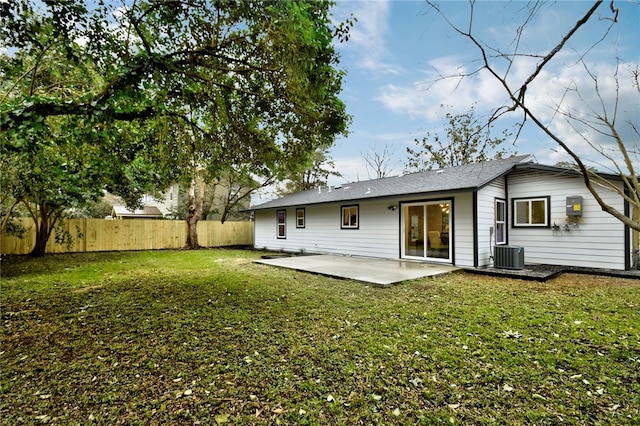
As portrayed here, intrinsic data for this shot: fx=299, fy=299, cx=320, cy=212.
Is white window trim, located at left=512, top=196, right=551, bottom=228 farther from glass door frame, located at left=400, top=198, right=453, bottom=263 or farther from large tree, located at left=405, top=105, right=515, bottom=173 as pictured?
large tree, located at left=405, top=105, right=515, bottom=173

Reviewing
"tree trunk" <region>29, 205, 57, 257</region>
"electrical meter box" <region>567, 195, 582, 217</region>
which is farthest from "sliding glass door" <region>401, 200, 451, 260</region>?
"tree trunk" <region>29, 205, 57, 257</region>

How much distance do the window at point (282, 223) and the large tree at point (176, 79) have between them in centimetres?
745

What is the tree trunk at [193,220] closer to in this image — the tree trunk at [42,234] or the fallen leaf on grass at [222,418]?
the tree trunk at [42,234]

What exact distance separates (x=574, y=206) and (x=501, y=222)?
5.85ft

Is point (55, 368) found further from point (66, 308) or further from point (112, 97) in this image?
point (112, 97)

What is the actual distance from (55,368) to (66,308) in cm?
234

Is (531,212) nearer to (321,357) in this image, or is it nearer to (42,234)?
(321,357)

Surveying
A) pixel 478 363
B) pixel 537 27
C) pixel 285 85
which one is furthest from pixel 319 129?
pixel 478 363

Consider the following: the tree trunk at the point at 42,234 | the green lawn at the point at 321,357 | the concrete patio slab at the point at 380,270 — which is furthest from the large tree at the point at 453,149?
the tree trunk at the point at 42,234

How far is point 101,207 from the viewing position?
22.3 meters

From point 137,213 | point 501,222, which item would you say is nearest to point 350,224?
point 501,222

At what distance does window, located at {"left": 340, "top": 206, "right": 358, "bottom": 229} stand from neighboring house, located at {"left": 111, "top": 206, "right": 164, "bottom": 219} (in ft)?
54.4

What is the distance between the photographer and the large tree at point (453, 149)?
1894cm

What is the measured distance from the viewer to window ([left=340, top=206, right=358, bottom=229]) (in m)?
11.3
